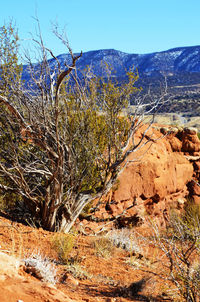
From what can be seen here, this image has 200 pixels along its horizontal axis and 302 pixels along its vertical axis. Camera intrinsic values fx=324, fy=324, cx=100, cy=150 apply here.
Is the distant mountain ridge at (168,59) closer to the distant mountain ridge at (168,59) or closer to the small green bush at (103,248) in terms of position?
the distant mountain ridge at (168,59)

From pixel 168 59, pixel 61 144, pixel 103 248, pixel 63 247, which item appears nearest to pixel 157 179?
pixel 61 144

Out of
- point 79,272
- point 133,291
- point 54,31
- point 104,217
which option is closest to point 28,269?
point 79,272

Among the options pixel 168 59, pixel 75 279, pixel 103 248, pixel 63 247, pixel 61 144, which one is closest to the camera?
pixel 75 279

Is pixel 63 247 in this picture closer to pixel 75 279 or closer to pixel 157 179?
pixel 75 279

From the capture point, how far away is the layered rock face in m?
11.9

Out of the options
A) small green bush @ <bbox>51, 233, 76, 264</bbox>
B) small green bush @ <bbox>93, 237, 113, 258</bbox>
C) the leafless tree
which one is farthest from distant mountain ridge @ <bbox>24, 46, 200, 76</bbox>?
small green bush @ <bbox>51, 233, 76, 264</bbox>

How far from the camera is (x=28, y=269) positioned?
4250 mm

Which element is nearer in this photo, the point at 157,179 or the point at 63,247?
the point at 63,247

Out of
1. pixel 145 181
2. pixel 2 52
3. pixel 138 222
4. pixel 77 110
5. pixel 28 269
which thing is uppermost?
pixel 2 52

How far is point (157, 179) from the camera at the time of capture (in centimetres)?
1377

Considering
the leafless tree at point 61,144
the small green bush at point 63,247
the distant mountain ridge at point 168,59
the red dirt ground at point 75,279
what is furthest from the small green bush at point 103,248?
the distant mountain ridge at point 168,59

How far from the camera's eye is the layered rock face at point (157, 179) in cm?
1193

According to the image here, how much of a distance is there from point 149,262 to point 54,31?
5.02 meters

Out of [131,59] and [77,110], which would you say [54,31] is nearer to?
[77,110]
